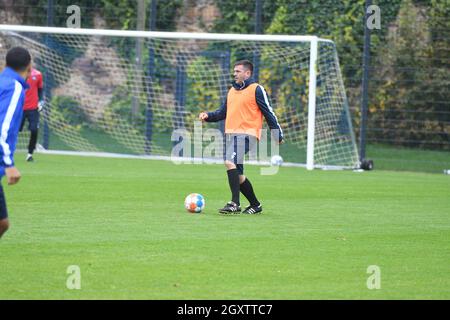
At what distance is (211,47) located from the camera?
976 inches

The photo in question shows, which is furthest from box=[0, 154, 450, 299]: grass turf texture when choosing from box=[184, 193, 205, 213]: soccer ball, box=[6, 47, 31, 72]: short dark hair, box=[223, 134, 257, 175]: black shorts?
box=[6, 47, 31, 72]: short dark hair

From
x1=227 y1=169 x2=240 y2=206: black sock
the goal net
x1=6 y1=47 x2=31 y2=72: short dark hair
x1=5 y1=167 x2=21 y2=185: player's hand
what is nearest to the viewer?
x1=5 y1=167 x2=21 y2=185: player's hand

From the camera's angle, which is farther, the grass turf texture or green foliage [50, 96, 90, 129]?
green foliage [50, 96, 90, 129]

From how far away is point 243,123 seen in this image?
1254cm

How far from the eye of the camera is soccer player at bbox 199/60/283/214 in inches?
490

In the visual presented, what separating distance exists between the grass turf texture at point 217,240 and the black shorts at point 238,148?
77 centimetres

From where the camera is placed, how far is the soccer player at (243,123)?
40.8ft

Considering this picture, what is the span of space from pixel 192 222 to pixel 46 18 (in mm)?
15402

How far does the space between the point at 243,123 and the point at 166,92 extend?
1138cm

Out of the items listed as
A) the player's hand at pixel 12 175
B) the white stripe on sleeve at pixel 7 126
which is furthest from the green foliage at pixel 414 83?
the player's hand at pixel 12 175

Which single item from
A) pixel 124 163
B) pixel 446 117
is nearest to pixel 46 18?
pixel 124 163

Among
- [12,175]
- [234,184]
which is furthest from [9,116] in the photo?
[234,184]

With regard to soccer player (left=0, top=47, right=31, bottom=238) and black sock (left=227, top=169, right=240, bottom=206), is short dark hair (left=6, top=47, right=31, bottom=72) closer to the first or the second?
soccer player (left=0, top=47, right=31, bottom=238)
